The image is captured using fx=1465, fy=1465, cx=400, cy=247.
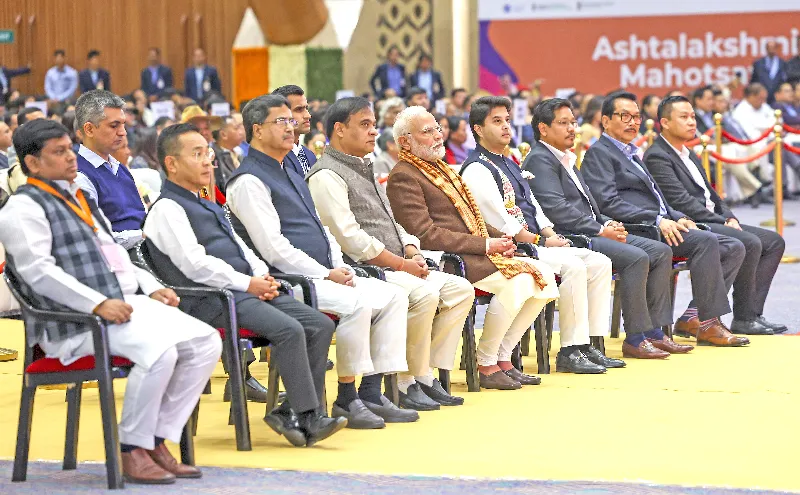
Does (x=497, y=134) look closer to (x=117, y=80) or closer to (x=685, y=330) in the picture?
(x=685, y=330)

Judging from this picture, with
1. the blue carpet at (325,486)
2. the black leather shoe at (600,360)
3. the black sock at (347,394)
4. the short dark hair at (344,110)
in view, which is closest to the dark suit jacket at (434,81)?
the black leather shoe at (600,360)

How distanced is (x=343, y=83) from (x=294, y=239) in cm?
1288

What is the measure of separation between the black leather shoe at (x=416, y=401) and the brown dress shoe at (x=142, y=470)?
59.2 inches

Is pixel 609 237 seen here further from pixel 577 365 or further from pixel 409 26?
pixel 409 26

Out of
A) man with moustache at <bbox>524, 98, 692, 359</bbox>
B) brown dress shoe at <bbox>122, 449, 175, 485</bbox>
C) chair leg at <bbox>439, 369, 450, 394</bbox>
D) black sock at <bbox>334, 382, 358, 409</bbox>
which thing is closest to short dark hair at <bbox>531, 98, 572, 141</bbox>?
man with moustache at <bbox>524, 98, 692, 359</bbox>

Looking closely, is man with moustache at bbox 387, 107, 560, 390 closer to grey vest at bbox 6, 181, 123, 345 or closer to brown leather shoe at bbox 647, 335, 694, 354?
brown leather shoe at bbox 647, 335, 694, 354

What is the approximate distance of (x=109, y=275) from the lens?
15.2 ft

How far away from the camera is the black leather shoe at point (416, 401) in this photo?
5832 mm

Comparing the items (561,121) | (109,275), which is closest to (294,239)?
(109,275)

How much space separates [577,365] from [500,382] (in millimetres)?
584

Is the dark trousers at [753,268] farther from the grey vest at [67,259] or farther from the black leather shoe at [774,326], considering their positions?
the grey vest at [67,259]

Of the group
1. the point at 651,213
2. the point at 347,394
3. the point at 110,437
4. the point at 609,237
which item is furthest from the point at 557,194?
the point at 110,437

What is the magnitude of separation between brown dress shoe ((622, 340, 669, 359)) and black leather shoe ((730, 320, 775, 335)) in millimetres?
903

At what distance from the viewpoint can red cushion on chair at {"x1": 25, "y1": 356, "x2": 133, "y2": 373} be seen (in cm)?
458
